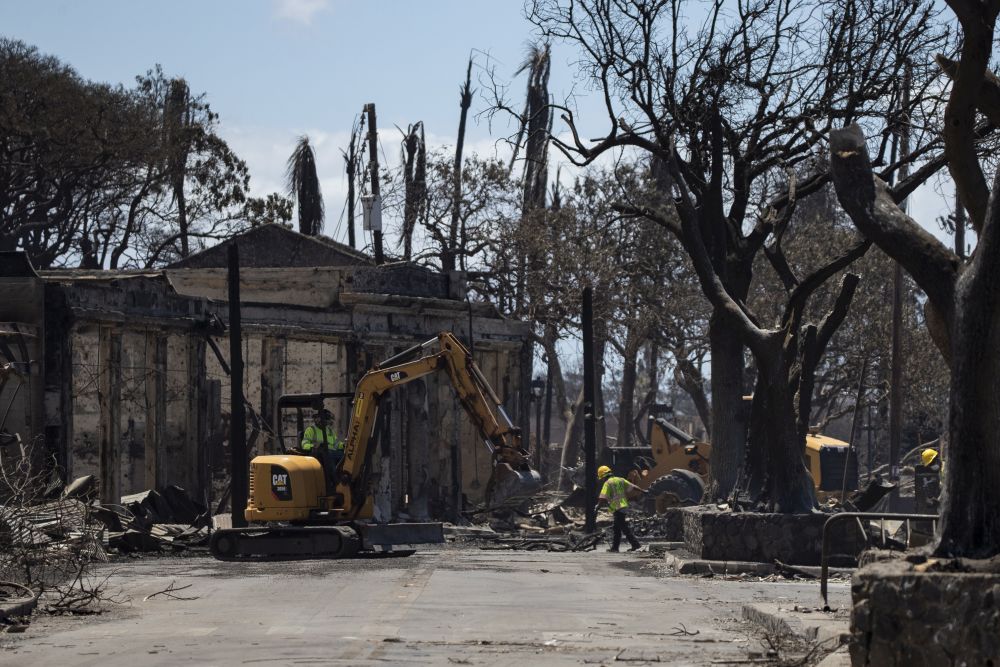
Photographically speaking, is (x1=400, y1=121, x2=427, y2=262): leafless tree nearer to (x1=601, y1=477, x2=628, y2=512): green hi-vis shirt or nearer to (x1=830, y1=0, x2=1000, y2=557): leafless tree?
(x1=601, y1=477, x2=628, y2=512): green hi-vis shirt

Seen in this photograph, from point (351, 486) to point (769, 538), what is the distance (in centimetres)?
659

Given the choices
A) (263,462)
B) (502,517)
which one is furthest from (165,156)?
(263,462)

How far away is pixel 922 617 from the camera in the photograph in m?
8.59

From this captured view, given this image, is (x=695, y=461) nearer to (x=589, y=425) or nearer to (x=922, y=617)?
(x=589, y=425)

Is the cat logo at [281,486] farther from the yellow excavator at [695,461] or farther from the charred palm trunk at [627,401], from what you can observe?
the charred palm trunk at [627,401]

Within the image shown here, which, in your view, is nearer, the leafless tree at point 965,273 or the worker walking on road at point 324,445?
the leafless tree at point 965,273

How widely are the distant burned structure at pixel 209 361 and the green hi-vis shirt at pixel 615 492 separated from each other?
6762 mm

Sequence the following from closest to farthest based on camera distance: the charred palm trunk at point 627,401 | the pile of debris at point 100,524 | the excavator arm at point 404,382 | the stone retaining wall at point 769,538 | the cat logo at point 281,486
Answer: the pile of debris at point 100,524
the stone retaining wall at point 769,538
the cat logo at point 281,486
the excavator arm at point 404,382
the charred palm trunk at point 627,401

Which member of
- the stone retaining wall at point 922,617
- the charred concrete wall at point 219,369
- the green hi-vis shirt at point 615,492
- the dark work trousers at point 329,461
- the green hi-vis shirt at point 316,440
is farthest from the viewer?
the charred concrete wall at point 219,369

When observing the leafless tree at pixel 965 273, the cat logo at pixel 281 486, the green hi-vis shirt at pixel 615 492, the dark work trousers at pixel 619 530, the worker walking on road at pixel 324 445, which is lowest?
the dark work trousers at pixel 619 530

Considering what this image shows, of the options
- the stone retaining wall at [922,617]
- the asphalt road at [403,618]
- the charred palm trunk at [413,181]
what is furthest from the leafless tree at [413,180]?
the stone retaining wall at [922,617]

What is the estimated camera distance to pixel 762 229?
24.2m

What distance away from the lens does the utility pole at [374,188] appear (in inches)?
1677

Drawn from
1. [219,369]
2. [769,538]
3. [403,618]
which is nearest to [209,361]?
[219,369]
